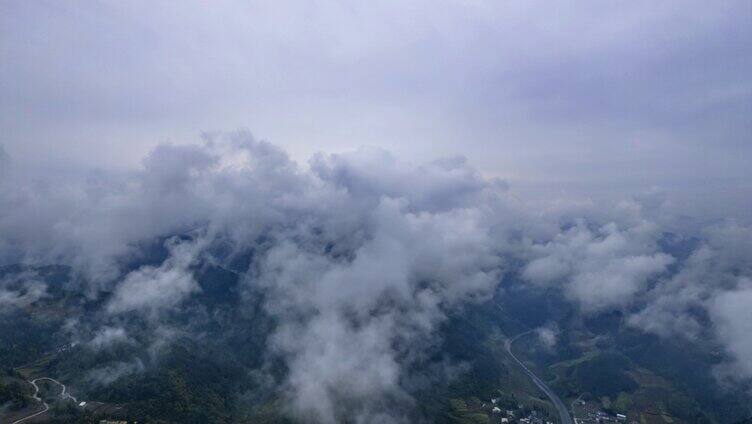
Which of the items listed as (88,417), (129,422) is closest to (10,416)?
(88,417)

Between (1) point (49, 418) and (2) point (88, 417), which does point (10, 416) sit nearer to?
(1) point (49, 418)

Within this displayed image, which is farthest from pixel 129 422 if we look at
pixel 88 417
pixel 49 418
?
pixel 49 418

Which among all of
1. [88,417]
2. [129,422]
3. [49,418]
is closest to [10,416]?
[49,418]

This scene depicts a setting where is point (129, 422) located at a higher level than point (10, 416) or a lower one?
lower

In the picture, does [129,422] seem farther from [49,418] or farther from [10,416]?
[10,416]

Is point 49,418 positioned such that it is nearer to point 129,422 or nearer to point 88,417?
point 88,417

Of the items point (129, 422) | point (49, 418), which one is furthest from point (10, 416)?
point (129, 422)
